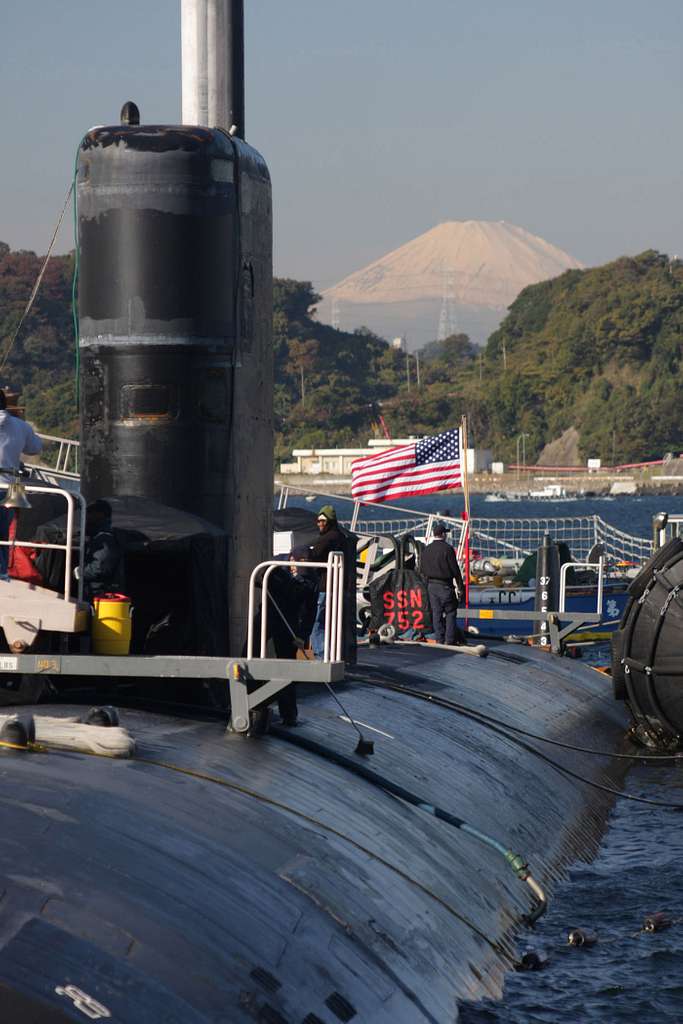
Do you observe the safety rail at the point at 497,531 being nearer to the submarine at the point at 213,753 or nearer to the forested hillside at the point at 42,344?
the submarine at the point at 213,753

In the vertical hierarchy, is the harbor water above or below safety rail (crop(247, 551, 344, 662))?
below

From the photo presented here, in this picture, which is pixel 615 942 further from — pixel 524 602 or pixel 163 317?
pixel 524 602

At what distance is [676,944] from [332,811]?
4.52 m

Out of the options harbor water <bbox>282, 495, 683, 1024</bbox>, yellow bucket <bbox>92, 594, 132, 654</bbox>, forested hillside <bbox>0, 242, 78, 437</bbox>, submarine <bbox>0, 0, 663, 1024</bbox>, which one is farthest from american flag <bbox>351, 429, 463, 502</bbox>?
forested hillside <bbox>0, 242, 78, 437</bbox>

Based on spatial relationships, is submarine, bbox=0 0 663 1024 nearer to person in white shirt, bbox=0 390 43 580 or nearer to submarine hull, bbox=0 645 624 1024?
submarine hull, bbox=0 645 624 1024

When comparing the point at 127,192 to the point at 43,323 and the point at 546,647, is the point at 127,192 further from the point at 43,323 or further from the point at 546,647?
the point at 43,323

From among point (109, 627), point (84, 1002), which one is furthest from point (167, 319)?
point (84, 1002)

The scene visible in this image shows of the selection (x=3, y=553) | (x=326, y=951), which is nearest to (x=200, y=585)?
(x=3, y=553)

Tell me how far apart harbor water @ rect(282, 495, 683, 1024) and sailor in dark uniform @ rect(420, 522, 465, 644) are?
538 centimetres

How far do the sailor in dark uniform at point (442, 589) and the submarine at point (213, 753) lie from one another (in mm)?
6246

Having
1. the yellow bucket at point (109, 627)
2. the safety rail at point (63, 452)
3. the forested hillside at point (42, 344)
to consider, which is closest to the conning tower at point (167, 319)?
the safety rail at point (63, 452)

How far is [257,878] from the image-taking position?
7.26 meters

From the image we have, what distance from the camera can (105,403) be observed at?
11.7m

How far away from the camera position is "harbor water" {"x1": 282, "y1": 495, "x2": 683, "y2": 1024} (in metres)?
10.2
